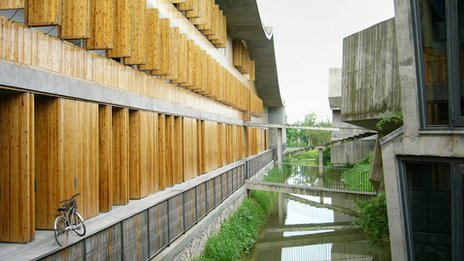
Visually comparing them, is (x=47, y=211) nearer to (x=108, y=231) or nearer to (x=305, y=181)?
(x=108, y=231)

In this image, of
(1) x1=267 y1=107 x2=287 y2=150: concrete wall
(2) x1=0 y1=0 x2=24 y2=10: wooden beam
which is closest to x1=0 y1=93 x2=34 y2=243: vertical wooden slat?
(2) x1=0 y1=0 x2=24 y2=10: wooden beam

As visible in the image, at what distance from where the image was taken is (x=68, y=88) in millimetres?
9031

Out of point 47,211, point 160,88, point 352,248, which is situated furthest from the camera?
point 352,248

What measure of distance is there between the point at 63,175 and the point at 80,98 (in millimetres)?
1643

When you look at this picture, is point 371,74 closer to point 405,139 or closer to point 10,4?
point 405,139

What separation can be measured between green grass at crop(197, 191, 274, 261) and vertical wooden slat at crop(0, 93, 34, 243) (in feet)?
16.1

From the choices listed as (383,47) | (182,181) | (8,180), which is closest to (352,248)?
(182,181)

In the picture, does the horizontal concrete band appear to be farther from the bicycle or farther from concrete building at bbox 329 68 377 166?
concrete building at bbox 329 68 377 166

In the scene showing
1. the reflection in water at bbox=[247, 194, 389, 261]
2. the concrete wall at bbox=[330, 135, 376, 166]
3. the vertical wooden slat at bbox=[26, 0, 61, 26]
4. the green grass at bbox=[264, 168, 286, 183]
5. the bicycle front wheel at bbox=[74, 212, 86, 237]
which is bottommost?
the reflection in water at bbox=[247, 194, 389, 261]

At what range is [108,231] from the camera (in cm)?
676

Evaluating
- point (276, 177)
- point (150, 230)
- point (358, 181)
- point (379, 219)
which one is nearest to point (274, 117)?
point (276, 177)

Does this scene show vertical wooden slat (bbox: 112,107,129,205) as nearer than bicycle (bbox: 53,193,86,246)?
No

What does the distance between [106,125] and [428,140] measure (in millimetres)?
7077

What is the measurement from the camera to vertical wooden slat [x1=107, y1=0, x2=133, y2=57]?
10.7 metres
